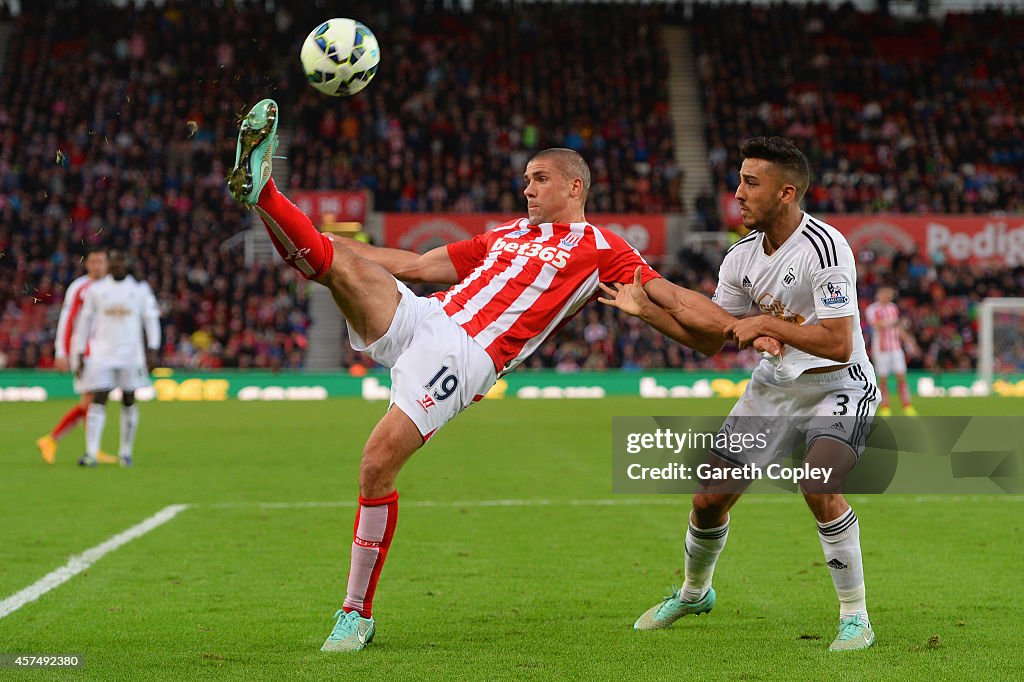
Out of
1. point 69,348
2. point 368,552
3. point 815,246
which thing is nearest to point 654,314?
point 815,246

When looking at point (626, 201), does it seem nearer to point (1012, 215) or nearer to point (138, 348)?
point (1012, 215)

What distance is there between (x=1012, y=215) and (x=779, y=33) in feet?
38.7

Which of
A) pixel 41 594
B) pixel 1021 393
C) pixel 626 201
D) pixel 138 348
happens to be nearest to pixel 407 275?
pixel 41 594

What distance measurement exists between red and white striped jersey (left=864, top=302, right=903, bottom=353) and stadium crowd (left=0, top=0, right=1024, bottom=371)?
23.8 feet

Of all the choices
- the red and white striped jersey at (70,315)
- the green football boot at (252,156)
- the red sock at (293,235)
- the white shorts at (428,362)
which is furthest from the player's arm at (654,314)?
the red and white striped jersey at (70,315)

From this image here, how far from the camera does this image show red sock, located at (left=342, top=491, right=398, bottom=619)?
5582mm

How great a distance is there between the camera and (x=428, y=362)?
570 cm

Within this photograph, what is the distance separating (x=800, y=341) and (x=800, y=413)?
2.09ft

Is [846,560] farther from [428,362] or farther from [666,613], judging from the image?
[428,362]

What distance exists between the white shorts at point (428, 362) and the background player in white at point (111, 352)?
29.6 ft

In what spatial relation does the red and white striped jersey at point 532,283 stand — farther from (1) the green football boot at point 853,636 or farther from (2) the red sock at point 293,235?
(1) the green football boot at point 853,636

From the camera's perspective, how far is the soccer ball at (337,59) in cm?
621

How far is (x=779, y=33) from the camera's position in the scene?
133ft

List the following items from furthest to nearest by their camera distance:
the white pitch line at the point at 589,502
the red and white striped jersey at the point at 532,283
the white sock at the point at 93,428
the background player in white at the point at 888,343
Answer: the background player in white at the point at 888,343 < the white sock at the point at 93,428 < the white pitch line at the point at 589,502 < the red and white striped jersey at the point at 532,283
